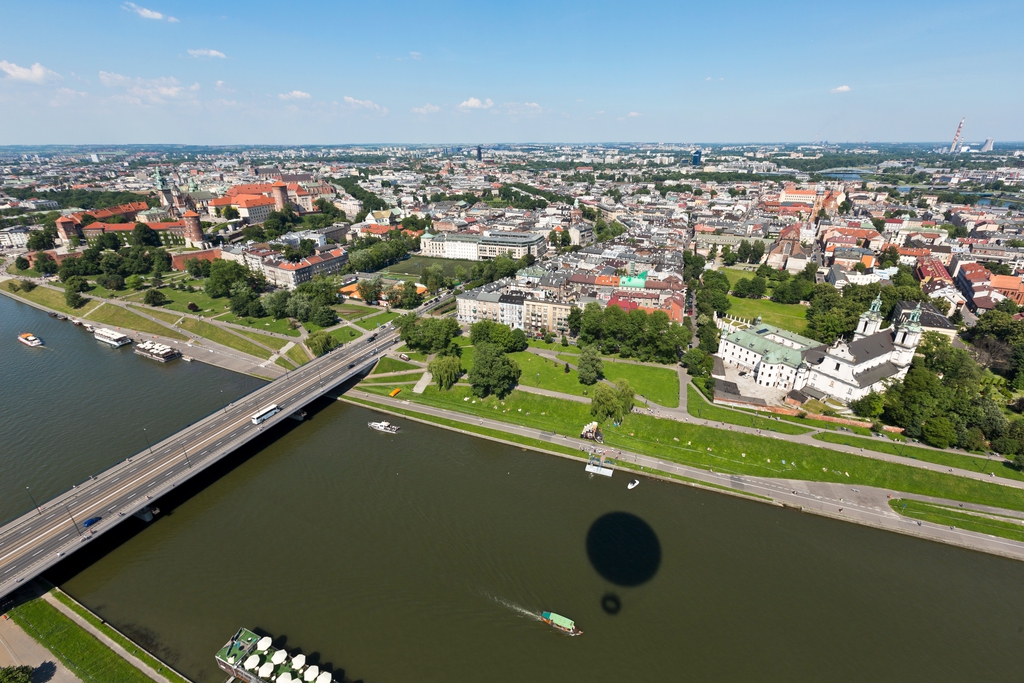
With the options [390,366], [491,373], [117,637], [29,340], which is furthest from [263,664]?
[29,340]

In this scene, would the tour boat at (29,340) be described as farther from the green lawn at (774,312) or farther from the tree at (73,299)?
the green lawn at (774,312)

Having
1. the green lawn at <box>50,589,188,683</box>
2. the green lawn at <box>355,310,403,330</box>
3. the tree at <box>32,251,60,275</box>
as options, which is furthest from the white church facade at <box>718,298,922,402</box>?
the tree at <box>32,251,60,275</box>

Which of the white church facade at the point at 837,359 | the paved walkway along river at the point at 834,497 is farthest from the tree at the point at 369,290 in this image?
the white church facade at the point at 837,359

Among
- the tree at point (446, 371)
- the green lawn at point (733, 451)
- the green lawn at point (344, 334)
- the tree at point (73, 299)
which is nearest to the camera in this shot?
the green lawn at point (733, 451)

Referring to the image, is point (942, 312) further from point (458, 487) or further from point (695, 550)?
point (458, 487)

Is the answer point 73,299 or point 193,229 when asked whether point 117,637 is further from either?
point 193,229
